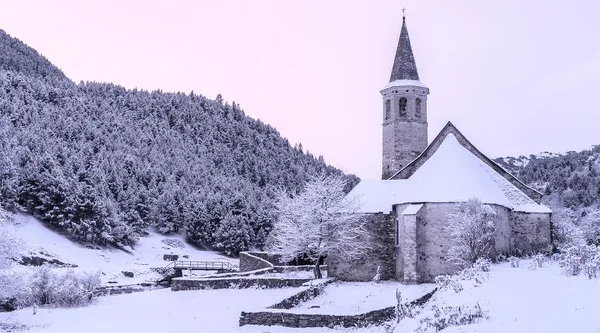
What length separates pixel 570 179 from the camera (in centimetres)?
9769

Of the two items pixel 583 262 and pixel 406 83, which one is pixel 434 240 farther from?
pixel 583 262

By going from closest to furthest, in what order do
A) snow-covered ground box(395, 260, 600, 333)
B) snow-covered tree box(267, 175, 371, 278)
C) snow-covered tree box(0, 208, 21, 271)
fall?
snow-covered ground box(395, 260, 600, 333) → snow-covered tree box(0, 208, 21, 271) → snow-covered tree box(267, 175, 371, 278)

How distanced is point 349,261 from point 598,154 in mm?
98234

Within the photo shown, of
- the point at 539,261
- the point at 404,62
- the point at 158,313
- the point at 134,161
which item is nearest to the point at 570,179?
the point at 404,62

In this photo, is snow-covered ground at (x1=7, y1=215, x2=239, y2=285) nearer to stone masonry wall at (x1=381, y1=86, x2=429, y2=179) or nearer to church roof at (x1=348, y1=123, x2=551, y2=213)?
church roof at (x1=348, y1=123, x2=551, y2=213)

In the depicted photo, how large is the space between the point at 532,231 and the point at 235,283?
58.3 feet

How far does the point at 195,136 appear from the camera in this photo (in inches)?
5531

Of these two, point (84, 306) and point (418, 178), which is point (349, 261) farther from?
point (84, 306)

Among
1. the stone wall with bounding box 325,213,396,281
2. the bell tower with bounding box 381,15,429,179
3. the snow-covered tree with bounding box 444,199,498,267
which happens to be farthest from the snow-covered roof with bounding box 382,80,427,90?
the snow-covered tree with bounding box 444,199,498,267

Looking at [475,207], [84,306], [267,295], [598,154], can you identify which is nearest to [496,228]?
[475,207]

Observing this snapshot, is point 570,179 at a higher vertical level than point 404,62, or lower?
lower

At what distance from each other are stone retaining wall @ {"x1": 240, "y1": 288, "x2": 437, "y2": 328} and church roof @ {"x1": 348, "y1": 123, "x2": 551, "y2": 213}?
10581 mm

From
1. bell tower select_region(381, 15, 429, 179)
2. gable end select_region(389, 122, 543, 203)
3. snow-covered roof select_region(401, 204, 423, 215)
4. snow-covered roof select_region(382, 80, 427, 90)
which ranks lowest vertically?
snow-covered roof select_region(401, 204, 423, 215)

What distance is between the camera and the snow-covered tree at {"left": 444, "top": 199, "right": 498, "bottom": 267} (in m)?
26.8
